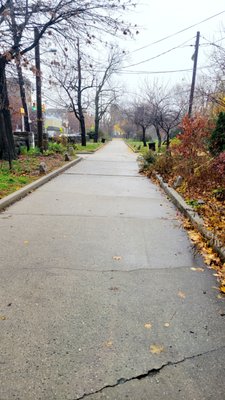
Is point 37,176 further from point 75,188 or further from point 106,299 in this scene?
point 106,299

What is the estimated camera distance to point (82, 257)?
13.1 feet

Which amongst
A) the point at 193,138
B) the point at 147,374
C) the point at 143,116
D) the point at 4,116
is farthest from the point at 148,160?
the point at 143,116

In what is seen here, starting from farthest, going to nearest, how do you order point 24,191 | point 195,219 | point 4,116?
point 4,116, point 24,191, point 195,219

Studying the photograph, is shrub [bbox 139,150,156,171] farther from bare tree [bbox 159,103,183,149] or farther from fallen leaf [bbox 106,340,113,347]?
fallen leaf [bbox 106,340,113,347]

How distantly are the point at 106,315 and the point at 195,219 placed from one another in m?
3.16

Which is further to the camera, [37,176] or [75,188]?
[37,176]

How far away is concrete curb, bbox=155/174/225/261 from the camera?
13.6 feet

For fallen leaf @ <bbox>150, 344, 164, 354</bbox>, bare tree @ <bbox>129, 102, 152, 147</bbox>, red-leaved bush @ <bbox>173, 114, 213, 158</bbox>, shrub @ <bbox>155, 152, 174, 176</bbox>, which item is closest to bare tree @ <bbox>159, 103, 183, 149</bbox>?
bare tree @ <bbox>129, 102, 152, 147</bbox>

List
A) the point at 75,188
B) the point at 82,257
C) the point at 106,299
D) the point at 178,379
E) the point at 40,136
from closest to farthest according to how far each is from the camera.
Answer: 1. the point at 178,379
2. the point at 106,299
3. the point at 82,257
4. the point at 75,188
5. the point at 40,136

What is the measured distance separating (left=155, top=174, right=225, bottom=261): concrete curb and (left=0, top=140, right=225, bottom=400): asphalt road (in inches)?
12.5

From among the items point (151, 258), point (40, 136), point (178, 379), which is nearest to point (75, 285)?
point (151, 258)

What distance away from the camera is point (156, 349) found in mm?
2307

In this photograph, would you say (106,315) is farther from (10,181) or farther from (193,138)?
(193,138)

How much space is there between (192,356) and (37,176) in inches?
347
